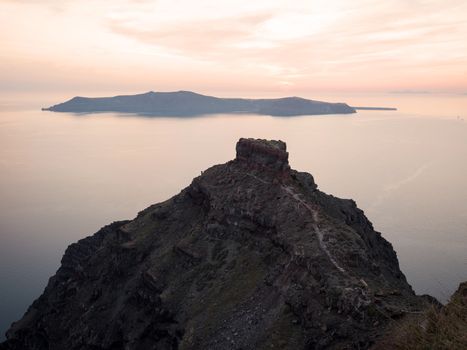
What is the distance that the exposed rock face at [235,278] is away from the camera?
38719 mm

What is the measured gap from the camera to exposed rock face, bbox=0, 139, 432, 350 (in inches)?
1524

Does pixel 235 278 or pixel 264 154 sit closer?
pixel 235 278

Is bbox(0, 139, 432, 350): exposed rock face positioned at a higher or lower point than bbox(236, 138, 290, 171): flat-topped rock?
lower

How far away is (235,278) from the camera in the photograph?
52.3 m

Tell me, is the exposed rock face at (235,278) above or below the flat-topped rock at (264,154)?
below

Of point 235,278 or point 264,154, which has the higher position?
point 264,154

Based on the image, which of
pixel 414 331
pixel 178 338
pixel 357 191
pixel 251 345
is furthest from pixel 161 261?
pixel 357 191

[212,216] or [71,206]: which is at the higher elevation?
[212,216]

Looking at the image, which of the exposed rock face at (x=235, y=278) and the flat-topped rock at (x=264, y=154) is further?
the flat-topped rock at (x=264, y=154)

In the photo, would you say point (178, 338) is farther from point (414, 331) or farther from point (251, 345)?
point (414, 331)

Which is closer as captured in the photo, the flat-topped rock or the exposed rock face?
the exposed rock face

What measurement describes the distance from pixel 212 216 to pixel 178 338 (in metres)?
18.8

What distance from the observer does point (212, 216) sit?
6250cm

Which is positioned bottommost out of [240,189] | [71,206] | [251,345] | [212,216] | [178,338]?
[71,206]
